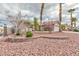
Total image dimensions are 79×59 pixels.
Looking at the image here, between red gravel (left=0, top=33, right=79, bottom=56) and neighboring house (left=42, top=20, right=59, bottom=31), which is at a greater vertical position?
neighboring house (left=42, top=20, right=59, bottom=31)

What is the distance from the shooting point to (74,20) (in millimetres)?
2564

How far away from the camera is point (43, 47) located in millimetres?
2559

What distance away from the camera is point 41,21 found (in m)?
2.59

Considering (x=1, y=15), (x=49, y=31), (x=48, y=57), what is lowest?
(x=48, y=57)

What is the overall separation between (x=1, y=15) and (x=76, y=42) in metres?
0.85

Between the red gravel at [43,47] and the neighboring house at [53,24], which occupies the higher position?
the neighboring house at [53,24]

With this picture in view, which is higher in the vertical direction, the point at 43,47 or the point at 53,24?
the point at 53,24

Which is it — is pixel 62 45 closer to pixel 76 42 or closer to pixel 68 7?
pixel 76 42

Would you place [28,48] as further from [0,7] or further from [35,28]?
[0,7]

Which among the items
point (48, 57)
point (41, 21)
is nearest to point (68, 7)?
point (41, 21)

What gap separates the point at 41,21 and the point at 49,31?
0.14m

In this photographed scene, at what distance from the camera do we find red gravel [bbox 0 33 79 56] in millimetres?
2535

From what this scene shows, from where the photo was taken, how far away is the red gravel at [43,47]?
2535 millimetres

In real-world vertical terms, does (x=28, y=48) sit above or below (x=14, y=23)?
below
